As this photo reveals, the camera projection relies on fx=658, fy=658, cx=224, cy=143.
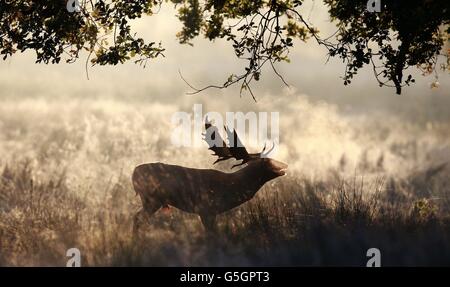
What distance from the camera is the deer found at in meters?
11.6

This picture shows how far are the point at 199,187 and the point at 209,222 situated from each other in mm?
659

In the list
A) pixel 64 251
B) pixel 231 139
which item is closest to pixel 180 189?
pixel 231 139

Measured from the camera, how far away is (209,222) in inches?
452

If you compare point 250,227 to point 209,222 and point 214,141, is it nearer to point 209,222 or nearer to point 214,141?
point 209,222

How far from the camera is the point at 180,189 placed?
38.1 ft

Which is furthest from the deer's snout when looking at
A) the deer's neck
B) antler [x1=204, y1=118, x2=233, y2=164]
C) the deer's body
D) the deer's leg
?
the deer's leg

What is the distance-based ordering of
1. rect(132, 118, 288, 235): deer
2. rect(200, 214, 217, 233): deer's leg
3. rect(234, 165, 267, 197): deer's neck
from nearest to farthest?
rect(200, 214, 217, 233): deer's leg < rect(132, 118, 288, 235): deer < rect(234, 165, 267, 197): deer's neck

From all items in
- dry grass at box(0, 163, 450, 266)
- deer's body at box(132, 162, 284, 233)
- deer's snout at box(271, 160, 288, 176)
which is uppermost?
deer's snout at box(271, 160, 288, 176)

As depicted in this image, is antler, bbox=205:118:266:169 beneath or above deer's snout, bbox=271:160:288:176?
above

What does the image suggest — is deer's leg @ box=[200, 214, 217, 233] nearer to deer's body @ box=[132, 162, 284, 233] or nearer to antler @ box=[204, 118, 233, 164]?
deer's body @ box=[132, 162, 284, 233]

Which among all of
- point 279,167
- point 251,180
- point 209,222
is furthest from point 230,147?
point 209,222
